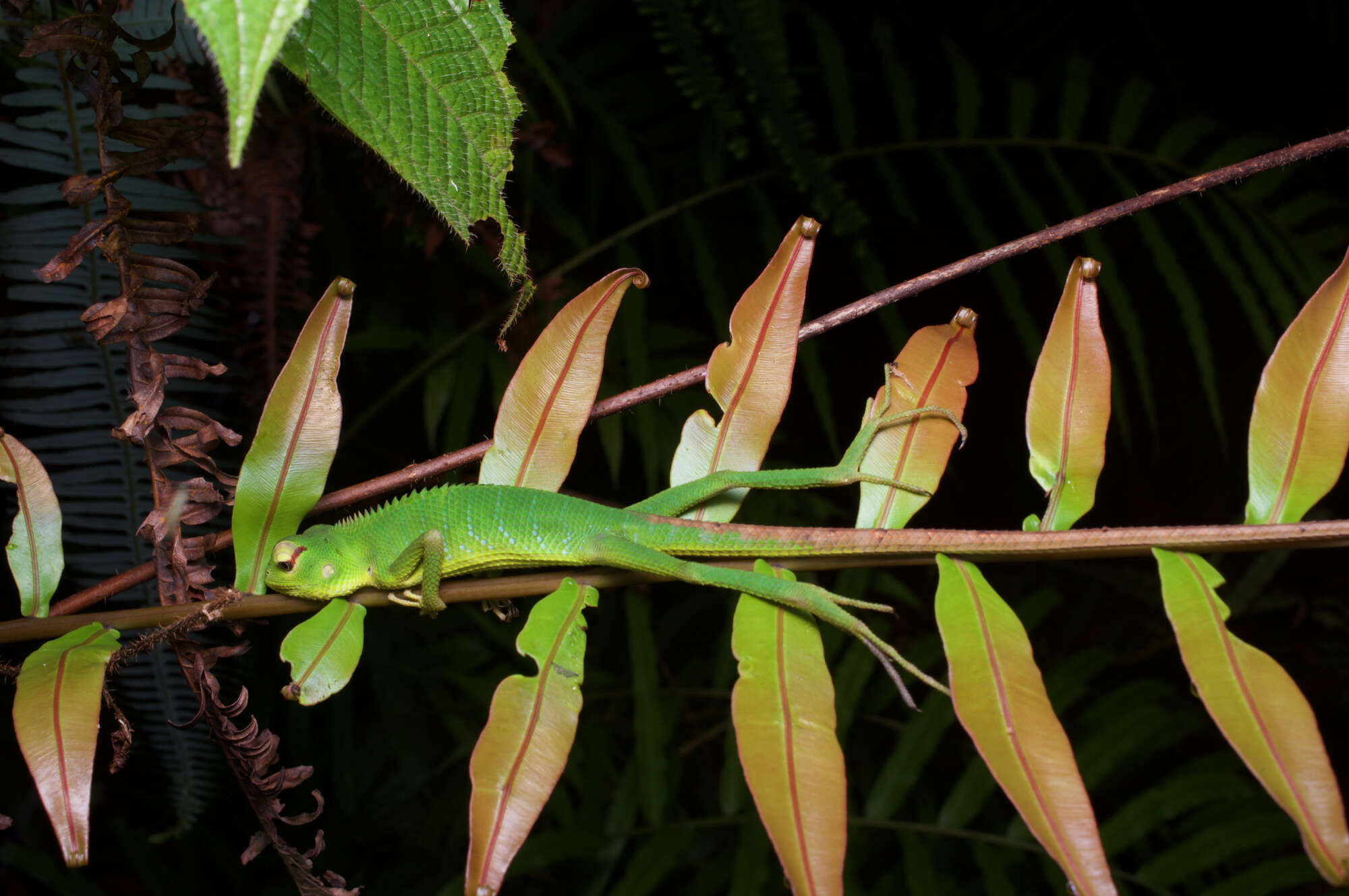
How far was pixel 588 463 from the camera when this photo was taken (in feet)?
7.48

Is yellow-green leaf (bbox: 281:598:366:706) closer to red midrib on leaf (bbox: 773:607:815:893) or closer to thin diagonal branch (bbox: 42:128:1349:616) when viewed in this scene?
thin diagonal branch (bbox: 42:128:1349:616)

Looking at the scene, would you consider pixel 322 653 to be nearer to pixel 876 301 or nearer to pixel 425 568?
pixel 425 568

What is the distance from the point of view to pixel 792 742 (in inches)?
31.2

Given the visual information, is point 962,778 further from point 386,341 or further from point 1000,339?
point 386,341

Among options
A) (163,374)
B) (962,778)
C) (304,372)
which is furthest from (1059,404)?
(962,778)

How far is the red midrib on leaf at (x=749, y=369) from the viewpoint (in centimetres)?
91

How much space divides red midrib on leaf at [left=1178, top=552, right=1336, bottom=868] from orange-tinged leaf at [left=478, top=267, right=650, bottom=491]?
2.11 ft

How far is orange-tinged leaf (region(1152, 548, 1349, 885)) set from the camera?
0.69 m

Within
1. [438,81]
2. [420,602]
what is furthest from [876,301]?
[420,602]

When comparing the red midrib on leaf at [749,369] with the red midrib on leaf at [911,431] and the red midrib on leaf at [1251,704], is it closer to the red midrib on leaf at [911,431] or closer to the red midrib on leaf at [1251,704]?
the red midrib on leaf at [911,431]

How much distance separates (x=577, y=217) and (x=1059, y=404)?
141cm

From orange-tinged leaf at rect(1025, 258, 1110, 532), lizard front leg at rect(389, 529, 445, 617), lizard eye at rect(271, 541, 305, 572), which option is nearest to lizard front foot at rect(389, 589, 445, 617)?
lizard front leg at rect(389, 529, 445, 617)

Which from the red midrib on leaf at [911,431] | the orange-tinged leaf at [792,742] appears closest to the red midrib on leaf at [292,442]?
the orange-tinged leaf at [792,742]

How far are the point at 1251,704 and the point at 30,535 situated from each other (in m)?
1.24
